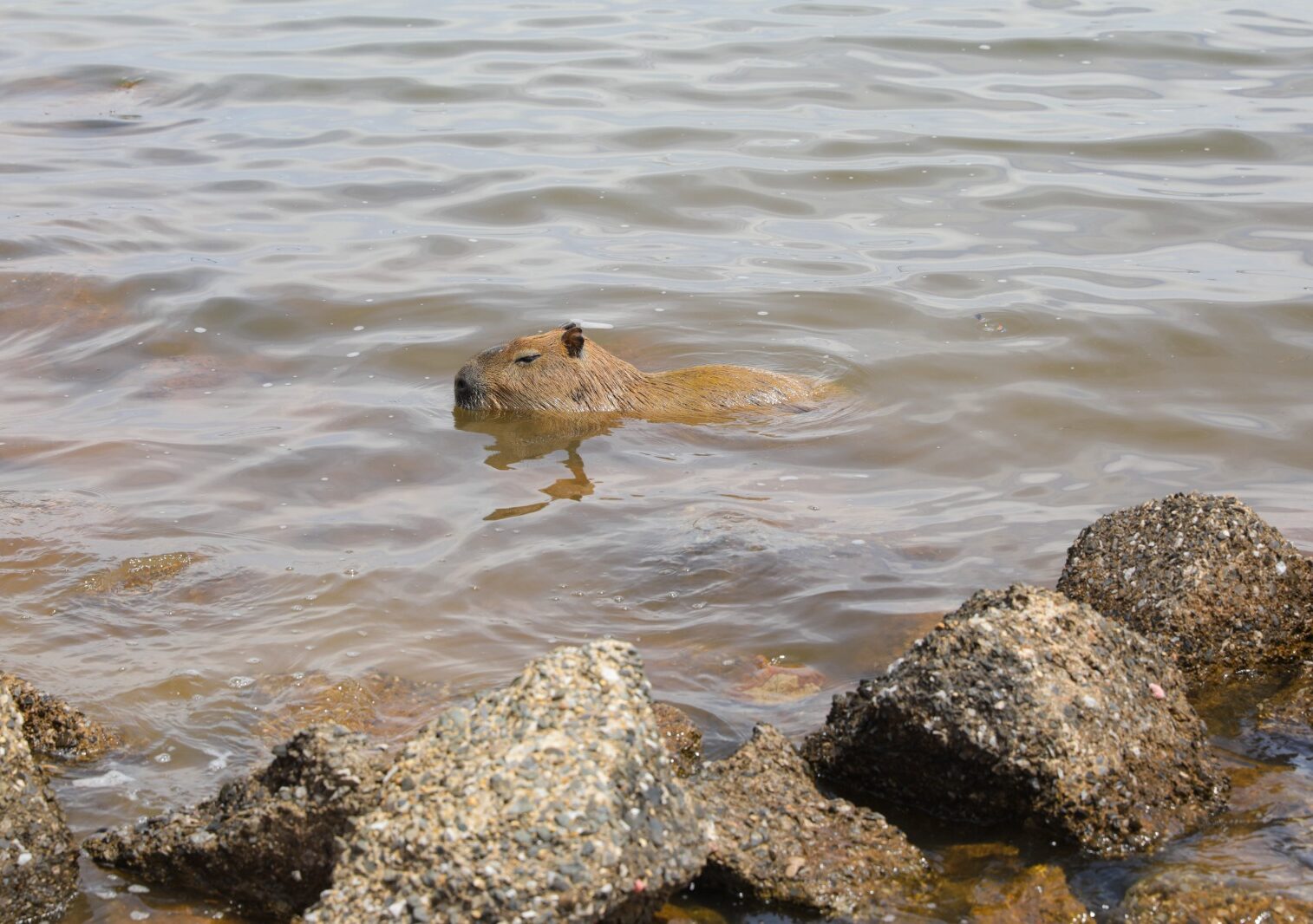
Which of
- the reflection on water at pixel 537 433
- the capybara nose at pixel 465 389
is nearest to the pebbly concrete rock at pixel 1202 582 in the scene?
the reflection on water at pixel 537 433

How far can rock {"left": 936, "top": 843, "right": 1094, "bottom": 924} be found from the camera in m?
3.98

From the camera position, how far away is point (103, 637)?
5.77 metres

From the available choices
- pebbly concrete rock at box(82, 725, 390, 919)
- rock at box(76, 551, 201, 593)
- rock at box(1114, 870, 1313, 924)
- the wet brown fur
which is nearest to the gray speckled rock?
pebbly concrete rock at box(82, 725, 390, 919)

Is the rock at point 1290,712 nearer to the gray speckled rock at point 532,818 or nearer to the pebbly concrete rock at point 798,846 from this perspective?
the pebbly concrete rock at point 798,846

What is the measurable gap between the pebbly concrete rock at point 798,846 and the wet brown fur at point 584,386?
4.49 meters

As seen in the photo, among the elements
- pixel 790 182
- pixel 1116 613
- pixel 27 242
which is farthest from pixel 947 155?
pixel 1116 613

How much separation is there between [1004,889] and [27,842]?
8.98 feet

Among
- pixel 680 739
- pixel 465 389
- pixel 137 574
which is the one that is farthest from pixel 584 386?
pixel 680 739

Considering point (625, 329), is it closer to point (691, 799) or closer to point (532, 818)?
point (691, 799)

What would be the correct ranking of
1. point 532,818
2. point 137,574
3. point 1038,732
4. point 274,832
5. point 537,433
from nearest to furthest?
point 532,818, point 274,832, point 1038,732, point 137,574, point 537,433

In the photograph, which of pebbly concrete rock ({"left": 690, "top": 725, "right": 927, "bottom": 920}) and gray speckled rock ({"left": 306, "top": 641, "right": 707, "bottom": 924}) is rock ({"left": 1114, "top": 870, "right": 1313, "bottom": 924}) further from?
gray speckled rock ({"left": 306, "top": 641, "right": 707, "bottom": 924})

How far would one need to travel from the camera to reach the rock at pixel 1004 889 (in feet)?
13.1

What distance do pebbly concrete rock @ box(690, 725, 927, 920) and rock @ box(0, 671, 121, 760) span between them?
6.98 ft

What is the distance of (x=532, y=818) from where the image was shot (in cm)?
336
